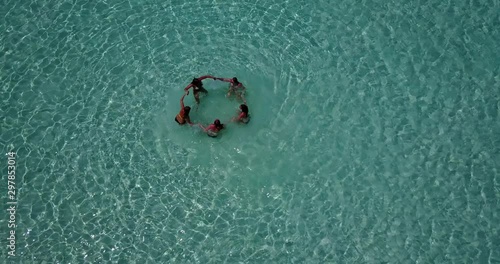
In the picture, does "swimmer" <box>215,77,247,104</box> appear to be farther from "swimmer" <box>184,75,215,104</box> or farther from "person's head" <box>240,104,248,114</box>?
"person's head" <box>240,104,248,114</box>

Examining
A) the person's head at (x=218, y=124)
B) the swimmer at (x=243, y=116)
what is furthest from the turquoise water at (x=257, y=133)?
the person's head at (x=218, y=124)

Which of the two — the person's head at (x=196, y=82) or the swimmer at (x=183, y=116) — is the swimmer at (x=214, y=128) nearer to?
the swimmer at (x=183, y=116)

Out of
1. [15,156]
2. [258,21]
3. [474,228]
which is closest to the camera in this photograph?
[474,228]

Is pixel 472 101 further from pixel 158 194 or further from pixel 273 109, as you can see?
pixel 158 194

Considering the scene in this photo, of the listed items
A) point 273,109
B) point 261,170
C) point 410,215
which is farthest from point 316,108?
point 410,215

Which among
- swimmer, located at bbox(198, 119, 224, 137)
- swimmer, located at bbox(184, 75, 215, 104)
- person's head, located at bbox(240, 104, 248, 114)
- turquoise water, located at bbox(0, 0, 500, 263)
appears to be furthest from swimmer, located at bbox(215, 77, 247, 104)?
swimmer, located at bbox(198, 119, 224, 137)
